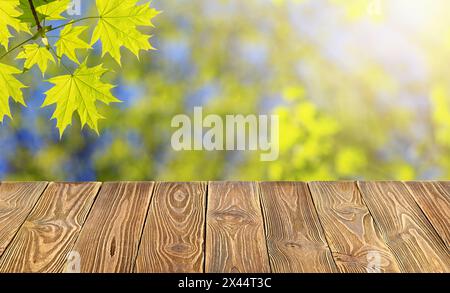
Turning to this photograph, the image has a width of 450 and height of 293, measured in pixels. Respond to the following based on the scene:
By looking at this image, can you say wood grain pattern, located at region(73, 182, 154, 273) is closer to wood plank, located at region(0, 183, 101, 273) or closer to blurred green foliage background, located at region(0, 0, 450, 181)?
wood plank, located at region(0, 183, 101, 273)

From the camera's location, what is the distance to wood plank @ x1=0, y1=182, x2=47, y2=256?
6.45 feet

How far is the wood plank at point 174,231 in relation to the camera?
174 centimetres

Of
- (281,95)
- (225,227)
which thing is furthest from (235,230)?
(281,95)

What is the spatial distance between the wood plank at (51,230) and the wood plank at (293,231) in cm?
51

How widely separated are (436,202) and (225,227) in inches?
26.8

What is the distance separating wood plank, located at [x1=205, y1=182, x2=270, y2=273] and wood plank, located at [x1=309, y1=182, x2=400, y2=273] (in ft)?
0.59

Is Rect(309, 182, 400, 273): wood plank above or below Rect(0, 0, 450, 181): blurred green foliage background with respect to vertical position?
below

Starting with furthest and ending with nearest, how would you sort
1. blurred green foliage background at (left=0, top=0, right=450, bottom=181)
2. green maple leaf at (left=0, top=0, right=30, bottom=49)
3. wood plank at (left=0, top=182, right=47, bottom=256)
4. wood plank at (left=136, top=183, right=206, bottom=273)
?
blurred green foliage background at (left=0, top=0, right=450, bottom=181) → wood plank at (left=0, top=182, right=47, bottom=256) → wood plank at (left=136, top=183, right=206, bottom=273) → green maple leaf at (left=0, top=0, right=30, bottom=49)

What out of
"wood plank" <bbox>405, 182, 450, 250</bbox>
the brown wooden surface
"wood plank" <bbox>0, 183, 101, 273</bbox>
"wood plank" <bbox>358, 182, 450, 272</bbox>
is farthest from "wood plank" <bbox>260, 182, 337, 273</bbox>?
"wood plank" <bbox>0, 183, 101, 273</bbox>

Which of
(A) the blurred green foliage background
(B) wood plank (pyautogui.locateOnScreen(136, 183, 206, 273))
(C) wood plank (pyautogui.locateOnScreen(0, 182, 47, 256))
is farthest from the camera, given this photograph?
(A) the blurred green foliage background

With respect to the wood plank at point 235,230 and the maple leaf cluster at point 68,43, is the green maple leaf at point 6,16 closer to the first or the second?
the maple leaf cluster at point 68,43

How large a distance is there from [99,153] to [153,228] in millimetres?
547
